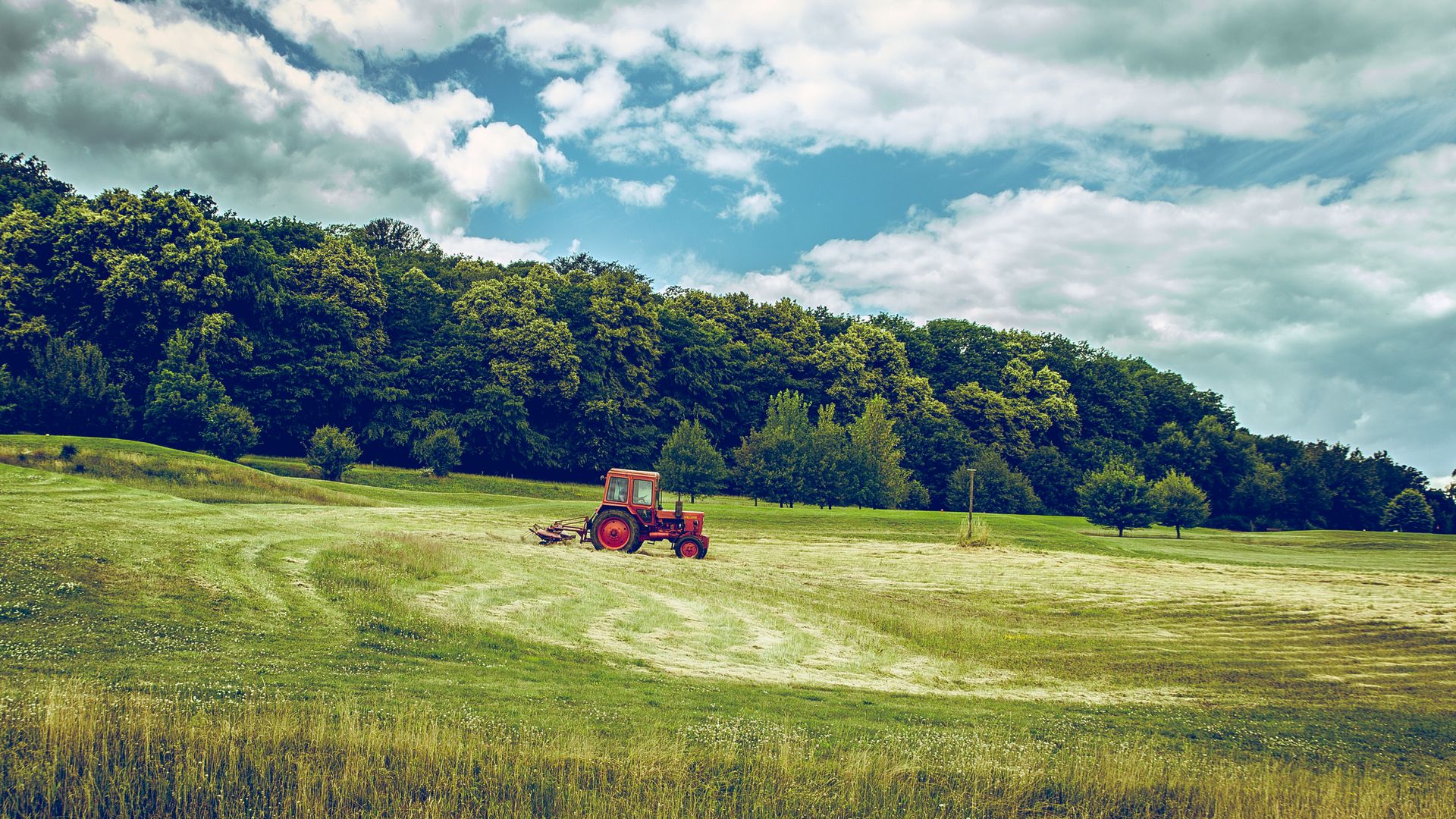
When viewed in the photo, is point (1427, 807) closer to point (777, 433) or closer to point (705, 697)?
point (705, 697)

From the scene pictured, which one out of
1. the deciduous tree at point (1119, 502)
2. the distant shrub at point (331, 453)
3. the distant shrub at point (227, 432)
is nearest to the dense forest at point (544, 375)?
the distant shrub at point (227, 432)

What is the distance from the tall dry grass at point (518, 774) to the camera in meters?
7.42

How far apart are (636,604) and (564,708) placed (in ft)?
31.9

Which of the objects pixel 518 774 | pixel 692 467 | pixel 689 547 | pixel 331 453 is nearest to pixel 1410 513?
pixel 692 467

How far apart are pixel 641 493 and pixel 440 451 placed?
124 feet

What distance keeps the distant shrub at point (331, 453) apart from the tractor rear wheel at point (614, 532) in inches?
1250

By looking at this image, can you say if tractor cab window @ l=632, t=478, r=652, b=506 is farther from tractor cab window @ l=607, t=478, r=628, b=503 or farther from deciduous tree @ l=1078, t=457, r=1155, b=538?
deciduous tree @ l=1078, t=457, r=1155, b=538

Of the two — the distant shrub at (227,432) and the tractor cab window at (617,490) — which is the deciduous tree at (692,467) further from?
the tractor cab window at (617,490)

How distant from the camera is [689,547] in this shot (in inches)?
1256

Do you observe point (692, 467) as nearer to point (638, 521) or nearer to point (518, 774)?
point (638, 521)

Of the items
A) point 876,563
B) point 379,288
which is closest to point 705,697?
point 876,563

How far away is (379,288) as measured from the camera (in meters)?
78.5

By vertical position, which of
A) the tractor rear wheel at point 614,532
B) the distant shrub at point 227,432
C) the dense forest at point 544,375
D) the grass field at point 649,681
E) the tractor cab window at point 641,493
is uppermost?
the dense forest at point 544,375

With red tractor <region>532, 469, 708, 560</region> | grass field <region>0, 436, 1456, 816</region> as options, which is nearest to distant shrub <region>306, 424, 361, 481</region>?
grass field <region>0, 436, 1456, 816</region>
